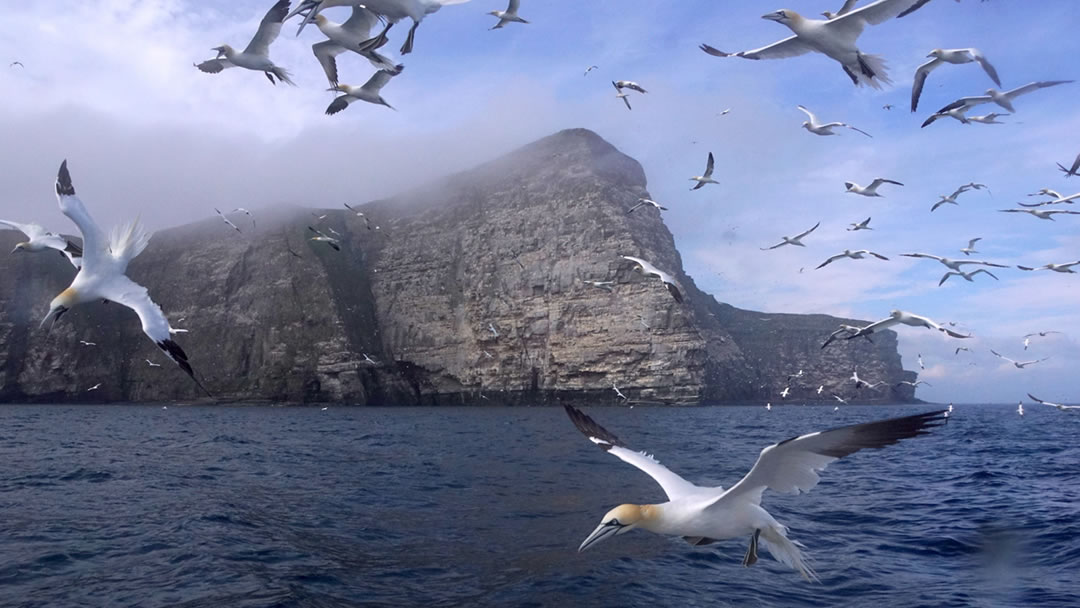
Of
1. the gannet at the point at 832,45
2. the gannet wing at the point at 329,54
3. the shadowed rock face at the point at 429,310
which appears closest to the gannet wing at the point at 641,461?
the gannet at the point at 832,45

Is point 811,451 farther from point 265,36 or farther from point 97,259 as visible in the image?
point 265,36

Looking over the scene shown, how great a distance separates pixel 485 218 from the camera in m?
75.1

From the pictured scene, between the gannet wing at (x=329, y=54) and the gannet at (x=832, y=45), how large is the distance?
5.86 meters

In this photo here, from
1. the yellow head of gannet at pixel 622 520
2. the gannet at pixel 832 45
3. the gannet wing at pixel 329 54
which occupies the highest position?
the gannet wing at pixel 329 54

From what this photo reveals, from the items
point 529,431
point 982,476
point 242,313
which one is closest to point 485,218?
point 242,313

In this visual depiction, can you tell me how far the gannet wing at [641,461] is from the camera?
616 centimetres

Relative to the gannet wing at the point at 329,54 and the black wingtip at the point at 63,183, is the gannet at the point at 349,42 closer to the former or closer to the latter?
the gannet wing at the point at 329,54

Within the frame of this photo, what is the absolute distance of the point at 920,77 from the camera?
36.5ft

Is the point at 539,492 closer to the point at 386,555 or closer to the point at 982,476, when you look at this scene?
the point at 386,555

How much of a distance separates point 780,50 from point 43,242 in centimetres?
898

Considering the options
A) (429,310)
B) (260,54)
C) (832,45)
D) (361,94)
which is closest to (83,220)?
(260,54)

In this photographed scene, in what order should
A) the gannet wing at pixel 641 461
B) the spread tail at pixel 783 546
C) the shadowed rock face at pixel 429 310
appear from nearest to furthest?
the spread tail at pixel 783 546
the gannet wing at pixel 641 461
the shadowed rock face at pixel 429 310

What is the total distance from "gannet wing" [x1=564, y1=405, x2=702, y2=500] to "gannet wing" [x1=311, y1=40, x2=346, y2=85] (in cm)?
723

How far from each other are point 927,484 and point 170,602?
42.4 ft
